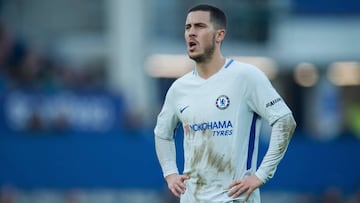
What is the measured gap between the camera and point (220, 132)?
9.45 m

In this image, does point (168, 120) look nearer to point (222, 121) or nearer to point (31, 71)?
point (222, 121)

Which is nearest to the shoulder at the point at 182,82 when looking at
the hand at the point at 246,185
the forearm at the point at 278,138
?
the forearm at the point at 278,138

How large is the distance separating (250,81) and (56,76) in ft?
42.0

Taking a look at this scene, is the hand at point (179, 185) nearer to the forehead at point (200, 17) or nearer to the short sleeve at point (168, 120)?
the short sleeve at point (168, 120)

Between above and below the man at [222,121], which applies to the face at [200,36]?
above

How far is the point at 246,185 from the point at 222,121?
1.79 feet

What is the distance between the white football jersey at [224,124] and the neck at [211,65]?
1.3 inches

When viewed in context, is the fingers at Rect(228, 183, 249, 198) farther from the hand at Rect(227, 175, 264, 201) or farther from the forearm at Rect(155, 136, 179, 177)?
the forearm at Rect(155, 136, 179, 177)

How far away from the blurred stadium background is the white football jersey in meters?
9.66

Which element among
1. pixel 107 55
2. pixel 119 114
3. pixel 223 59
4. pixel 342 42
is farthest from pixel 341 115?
pixel 223 59

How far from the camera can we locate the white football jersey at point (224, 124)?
9.38 m

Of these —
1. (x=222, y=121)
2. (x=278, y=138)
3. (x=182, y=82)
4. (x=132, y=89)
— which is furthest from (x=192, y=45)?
(x=132, y=89)

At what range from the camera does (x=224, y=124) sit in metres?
9.45

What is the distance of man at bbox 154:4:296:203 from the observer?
30.6 feet
